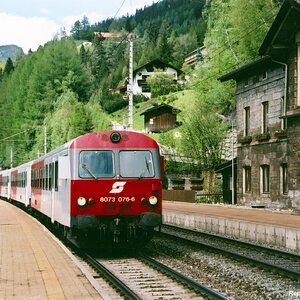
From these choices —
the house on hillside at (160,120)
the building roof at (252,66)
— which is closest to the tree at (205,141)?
the building roof at (252,66)

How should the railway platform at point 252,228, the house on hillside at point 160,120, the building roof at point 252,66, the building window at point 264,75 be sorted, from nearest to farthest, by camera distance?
the railway platform at point 252,228
the building roof at point 252,66
the building window at point 264,75
the house on hillside at point 160,120

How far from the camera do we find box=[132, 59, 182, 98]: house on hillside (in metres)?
129

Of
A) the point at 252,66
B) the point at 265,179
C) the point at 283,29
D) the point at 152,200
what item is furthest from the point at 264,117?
the point at 152,200

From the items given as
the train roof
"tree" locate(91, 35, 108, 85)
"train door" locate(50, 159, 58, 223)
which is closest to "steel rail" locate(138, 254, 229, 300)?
the train roof

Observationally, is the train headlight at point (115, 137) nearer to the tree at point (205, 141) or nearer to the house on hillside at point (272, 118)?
the house on hillside at point (272, 118)

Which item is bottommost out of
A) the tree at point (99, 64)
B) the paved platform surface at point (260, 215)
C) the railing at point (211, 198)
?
the paved platform surface at point (260, 215)

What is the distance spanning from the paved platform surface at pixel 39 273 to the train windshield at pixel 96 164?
69.8 inches

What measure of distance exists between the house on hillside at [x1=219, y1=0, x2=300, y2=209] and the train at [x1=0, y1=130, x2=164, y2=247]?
13939mm

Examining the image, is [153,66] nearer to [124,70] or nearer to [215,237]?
[124,70]

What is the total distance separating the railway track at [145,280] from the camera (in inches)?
376

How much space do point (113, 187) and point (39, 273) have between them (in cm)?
355

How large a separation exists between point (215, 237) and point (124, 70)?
5339 inches

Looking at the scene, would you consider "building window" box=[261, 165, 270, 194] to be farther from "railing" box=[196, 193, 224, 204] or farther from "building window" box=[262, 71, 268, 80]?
"railing" box=[196, 193, 224, 204]

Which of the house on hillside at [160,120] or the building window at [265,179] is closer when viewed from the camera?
A: the building window at [265,179]
